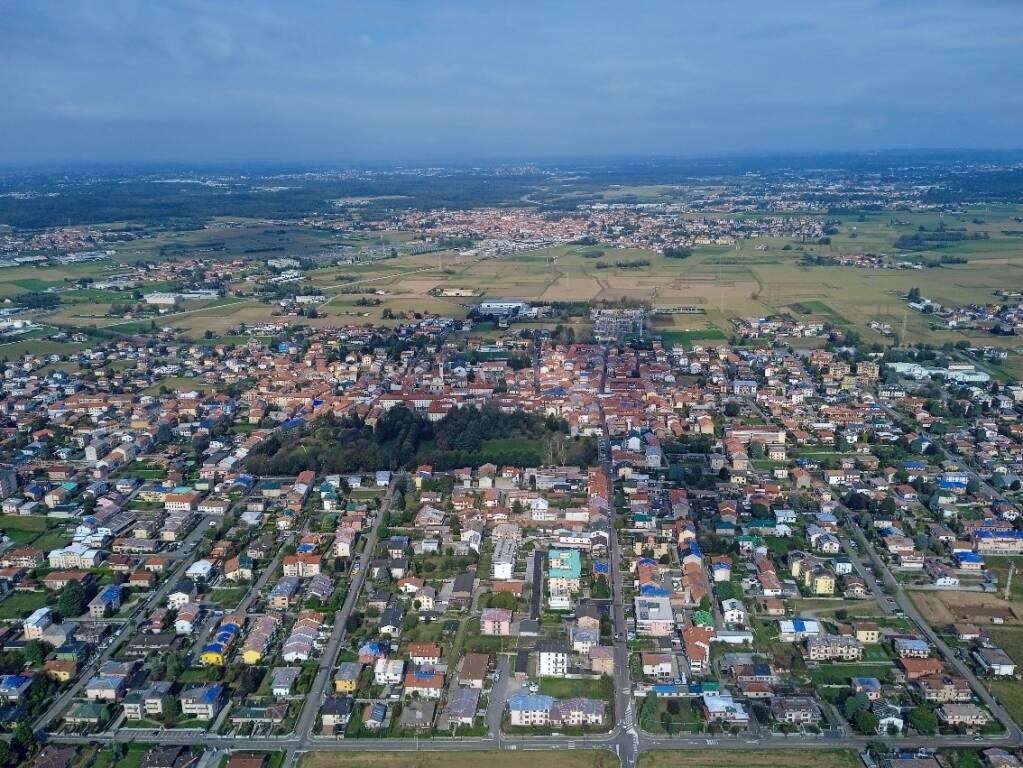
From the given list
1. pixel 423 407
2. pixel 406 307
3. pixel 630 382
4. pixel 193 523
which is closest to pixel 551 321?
pixel 406 307

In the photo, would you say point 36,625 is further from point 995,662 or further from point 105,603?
point 995,662

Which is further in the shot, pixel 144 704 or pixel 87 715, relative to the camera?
pixel 144 704

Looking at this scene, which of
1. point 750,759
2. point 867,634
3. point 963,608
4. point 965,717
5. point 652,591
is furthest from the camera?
point 652,591

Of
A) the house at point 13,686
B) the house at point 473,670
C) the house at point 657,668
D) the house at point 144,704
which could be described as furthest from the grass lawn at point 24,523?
the house at point 657,668

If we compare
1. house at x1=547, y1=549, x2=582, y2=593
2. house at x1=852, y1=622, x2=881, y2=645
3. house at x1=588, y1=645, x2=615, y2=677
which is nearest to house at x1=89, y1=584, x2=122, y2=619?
house at x1=547, y1=549, x2=582, y2=593

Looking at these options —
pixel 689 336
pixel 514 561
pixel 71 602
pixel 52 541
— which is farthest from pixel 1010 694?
pixel 689 336

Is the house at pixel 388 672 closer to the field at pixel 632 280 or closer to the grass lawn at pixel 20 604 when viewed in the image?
the grass lawn at pixel 20 604

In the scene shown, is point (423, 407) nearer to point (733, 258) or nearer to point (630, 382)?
point (630, 382)
